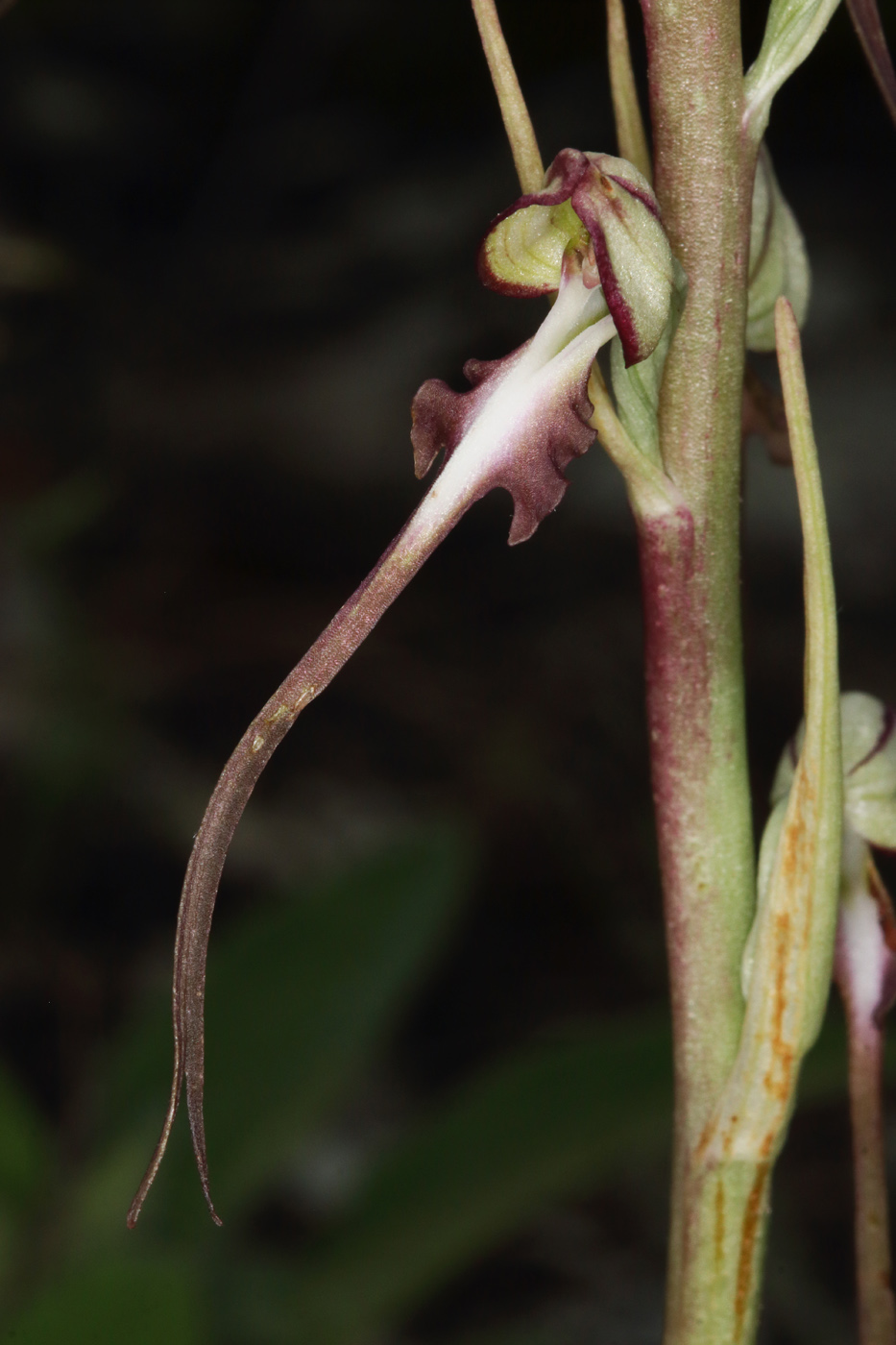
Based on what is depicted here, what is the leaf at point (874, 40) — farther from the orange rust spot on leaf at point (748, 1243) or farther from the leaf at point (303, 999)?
the leaf at point (303, 999)

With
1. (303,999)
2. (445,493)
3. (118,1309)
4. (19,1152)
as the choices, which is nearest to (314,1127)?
(303,999)

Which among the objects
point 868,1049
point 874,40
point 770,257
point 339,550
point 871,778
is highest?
point 339,550

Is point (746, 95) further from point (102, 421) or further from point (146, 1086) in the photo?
point (102, 421)

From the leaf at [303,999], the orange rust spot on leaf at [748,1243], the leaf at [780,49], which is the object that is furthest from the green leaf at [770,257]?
the leaf at [303,999]

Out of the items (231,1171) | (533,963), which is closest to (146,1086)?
(231,1171)

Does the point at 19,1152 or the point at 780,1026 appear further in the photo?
the point at 19,1152

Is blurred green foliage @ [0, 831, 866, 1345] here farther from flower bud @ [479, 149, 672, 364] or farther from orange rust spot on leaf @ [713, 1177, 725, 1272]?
flower bud @ [479, 149, 672, 364]

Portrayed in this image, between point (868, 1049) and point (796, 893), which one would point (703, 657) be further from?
point (868, 1049)
